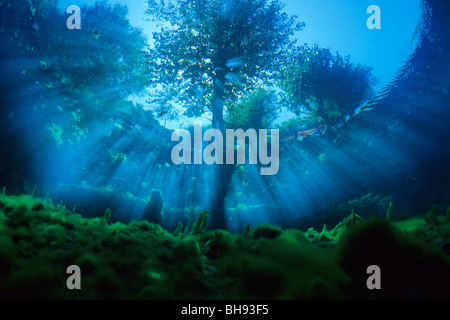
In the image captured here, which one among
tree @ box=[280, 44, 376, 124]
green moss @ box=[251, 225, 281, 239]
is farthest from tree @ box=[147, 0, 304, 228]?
green moss @ box=[251, 225, 281, 239]

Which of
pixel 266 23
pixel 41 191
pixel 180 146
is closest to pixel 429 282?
pixel 41 191

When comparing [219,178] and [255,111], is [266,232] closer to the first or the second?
Result: [219,178]

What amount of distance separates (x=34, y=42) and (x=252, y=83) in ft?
45.1

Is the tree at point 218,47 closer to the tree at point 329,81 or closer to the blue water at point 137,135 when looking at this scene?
the blue water at point 137,135

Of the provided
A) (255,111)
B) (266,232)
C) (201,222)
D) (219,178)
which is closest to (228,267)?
(266,232)

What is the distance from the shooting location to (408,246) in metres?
2.97

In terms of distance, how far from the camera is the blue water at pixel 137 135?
9289mm

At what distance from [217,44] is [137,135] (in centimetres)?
1481

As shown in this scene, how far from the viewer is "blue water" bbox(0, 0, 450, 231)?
9.29 m

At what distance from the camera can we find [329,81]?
22469mm

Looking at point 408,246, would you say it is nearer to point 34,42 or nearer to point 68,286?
Answer: point 68,286

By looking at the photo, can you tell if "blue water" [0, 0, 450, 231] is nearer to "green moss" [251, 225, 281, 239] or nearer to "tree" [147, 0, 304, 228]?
"tree" [147, 0, 304, 228]

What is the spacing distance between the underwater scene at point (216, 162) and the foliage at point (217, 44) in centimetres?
10

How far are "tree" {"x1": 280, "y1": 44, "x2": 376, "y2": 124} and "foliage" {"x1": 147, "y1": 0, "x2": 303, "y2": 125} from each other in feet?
19.9
